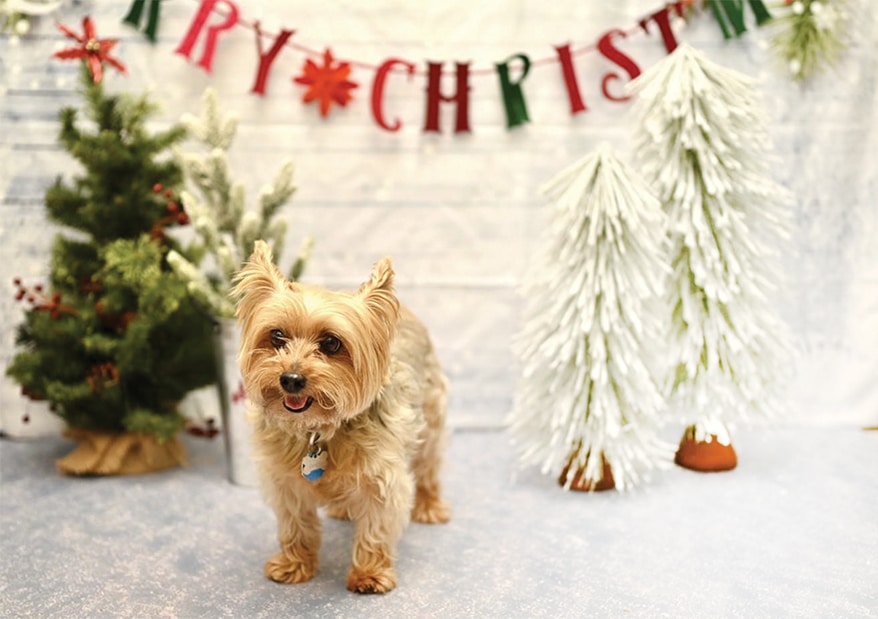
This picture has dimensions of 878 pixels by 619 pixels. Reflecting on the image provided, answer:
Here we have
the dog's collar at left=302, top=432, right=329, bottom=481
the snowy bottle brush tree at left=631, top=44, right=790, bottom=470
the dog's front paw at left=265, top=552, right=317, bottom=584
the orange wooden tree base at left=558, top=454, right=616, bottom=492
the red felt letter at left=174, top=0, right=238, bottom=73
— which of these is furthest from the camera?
the red felt letter at left=174, top=0, right=238, bottom=73

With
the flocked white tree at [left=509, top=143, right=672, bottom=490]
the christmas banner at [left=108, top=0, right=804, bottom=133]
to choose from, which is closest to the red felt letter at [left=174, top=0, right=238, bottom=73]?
the christmas banner at [left=108, top=0, right=804, bottom=133]

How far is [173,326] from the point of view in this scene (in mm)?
2850

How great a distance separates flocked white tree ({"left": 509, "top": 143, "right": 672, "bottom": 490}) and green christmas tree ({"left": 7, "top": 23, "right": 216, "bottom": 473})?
3.79ft

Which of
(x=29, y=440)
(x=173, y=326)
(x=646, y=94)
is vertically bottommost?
(x=29, y=440)

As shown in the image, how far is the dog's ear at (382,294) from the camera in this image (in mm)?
1909

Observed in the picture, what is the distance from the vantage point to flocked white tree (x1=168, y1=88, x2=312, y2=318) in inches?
102

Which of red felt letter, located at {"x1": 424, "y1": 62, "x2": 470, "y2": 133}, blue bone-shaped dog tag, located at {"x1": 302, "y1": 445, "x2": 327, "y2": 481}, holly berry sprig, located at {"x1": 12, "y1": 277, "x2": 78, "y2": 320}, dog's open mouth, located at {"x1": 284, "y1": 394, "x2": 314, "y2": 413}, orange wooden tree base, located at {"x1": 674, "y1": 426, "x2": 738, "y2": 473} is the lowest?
orange wooden tree base, located at {"x1": 674, "y1": 426, "x2": 738, "y2": 473}

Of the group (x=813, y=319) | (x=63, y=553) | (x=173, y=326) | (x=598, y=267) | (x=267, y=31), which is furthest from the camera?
(x=813, y=319)

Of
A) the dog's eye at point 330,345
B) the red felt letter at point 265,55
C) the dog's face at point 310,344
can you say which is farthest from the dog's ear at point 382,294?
the red felt letter at point 265,55

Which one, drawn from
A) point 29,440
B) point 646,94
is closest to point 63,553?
point 29,440

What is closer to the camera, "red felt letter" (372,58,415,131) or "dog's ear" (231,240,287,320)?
"dog's ear" (231,240,287,320)

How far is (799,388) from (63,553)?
2689 mm

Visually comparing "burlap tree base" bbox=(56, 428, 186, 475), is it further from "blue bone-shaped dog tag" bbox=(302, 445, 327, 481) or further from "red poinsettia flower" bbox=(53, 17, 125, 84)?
"red poinsettia flower" bbox=(53, 17, 125, 84)

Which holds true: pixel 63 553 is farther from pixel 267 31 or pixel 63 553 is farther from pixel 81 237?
pixel 267 31
